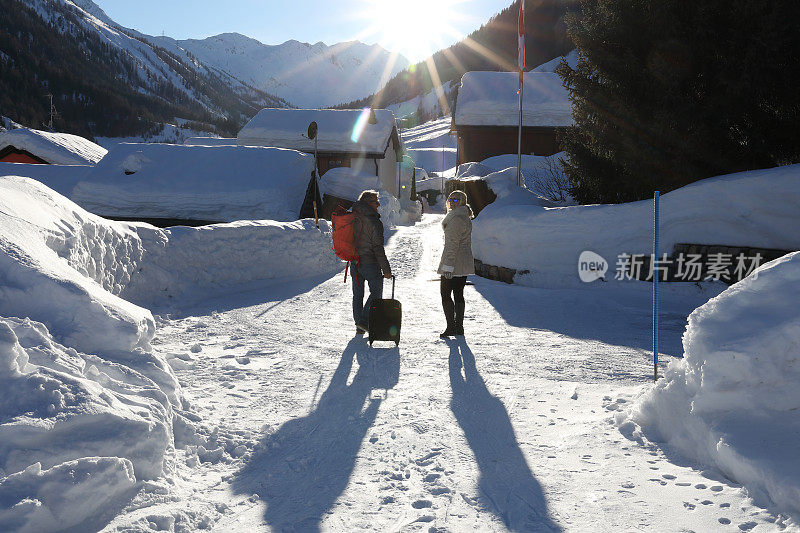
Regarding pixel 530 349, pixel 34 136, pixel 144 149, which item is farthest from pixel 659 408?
pixel 34 136

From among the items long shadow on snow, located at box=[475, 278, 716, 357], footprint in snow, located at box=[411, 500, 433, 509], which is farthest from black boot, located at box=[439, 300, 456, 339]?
footprint in snow, located at box=[411, 500, 433, 509]

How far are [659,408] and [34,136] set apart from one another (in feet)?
117

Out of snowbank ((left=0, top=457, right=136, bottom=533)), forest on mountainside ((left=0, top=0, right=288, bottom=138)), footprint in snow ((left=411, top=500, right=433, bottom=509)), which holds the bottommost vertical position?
footprint in snow ((left=411, top=500, right=433, bottom=509))

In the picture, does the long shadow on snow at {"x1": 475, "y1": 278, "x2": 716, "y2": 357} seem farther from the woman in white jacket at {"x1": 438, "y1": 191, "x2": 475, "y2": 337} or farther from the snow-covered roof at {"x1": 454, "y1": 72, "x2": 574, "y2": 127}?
the snow-covered roof at {"x1": 454, "y1": 72, "x2": 574, "y2": 127}

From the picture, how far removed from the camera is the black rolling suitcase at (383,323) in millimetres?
6629

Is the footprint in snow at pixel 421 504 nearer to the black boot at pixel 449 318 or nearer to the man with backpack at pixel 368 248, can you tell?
the man with backpack at pixel 368 248

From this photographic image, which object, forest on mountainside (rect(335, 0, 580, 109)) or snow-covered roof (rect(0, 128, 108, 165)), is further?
forest on mountainside (rect(335, 0, 580, 109))

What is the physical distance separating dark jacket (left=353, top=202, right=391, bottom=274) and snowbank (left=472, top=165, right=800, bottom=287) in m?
4.72

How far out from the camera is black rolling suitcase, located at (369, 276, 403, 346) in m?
6.63

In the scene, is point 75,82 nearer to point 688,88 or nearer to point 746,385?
point 688,88

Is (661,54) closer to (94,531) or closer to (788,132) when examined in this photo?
(788,132)

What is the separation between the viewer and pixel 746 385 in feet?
11.4

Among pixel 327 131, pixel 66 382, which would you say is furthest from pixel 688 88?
pixel 327 131

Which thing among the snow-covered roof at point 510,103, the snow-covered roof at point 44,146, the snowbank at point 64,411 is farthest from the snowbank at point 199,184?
the snow-covered roof at point 510,103
